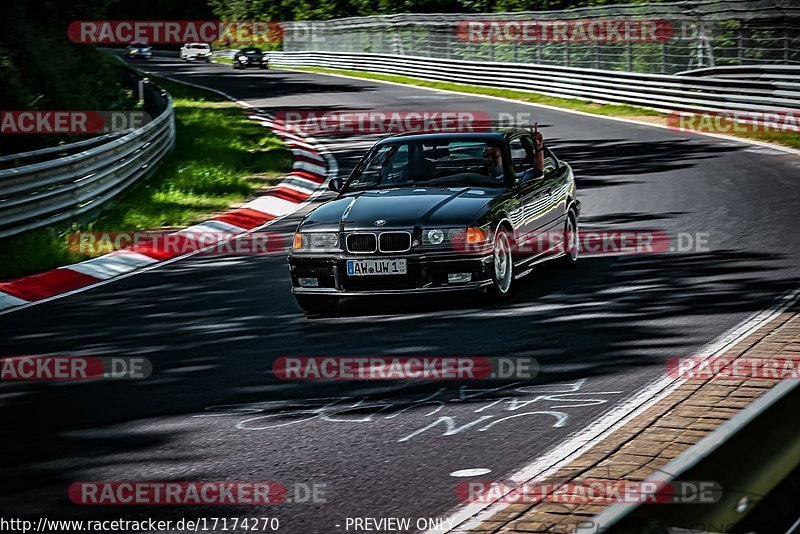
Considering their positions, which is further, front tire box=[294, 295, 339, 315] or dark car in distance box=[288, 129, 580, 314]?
Result: front tire box=[294, 295, 339, 315]

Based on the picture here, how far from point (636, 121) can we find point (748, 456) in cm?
2575

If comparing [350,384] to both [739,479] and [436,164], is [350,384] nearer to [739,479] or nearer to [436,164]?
[436,164]

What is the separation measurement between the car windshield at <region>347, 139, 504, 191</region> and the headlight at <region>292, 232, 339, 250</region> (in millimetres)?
1175

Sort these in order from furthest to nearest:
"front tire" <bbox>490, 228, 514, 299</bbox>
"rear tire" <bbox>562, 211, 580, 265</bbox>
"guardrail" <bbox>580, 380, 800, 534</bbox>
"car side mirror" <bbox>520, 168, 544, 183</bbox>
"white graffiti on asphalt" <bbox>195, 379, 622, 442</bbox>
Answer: "rear tire" <bbox>562, 211, 580, 265</bbox>, "car side mirror" <bbox>520, 168, 544, 183</bbox>, "front tire" <bbox>490, 228, 514, 299</bbox>, "white graffiti on asphalt" <bbox>195, 379, 622, 442</bbox>, "guardrail" <bbox>580, 380, 800, 534</bbox>

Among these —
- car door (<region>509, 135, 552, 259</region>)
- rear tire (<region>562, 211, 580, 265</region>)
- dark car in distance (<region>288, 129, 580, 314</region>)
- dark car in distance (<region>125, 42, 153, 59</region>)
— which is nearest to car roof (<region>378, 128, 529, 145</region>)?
dark car in distance (<region>288, 129, 580, 314</region>)

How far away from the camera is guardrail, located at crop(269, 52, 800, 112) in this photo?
80.4 ft

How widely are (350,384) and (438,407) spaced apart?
0.88 metres

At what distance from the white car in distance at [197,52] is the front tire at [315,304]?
7026 cm

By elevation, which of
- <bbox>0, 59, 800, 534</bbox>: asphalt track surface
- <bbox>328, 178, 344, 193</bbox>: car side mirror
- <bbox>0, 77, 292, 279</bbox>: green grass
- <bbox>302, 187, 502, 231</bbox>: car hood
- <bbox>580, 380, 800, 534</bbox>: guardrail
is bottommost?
<bbox>0, 77, 292, 279</bbox>: green grass

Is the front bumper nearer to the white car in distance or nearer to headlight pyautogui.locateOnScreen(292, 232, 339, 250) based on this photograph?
headlight pyautogui.locateOnScreen(292, 232, 339, 250)

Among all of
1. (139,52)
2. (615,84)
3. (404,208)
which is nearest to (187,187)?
(404,208)

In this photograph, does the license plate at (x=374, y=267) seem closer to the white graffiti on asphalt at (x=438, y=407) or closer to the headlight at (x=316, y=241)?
the headlight at (x=316, y=241)

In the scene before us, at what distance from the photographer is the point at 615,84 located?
102ft

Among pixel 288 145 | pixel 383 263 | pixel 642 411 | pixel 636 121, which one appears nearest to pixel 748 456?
pixel 642 411
